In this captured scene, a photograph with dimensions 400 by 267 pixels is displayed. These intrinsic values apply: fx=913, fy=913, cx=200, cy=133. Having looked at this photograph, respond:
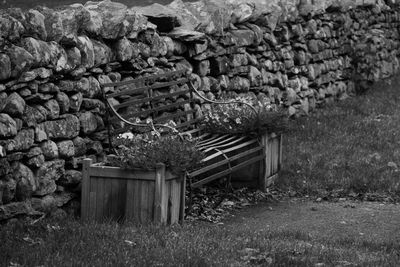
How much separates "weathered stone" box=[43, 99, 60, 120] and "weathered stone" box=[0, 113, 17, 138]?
0.53 meters

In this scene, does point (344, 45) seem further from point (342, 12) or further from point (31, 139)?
point (31, 139)

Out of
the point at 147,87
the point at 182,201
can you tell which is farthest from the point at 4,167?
the point at 147,87

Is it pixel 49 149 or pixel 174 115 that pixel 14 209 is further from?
pixel 174 115

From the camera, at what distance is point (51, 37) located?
696 cm

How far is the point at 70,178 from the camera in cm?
718

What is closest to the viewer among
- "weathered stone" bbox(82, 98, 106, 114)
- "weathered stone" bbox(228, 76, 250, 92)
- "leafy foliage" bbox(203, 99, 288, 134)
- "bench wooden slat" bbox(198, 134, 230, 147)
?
"weathered stone" bbox(82, 98, 106, 114)

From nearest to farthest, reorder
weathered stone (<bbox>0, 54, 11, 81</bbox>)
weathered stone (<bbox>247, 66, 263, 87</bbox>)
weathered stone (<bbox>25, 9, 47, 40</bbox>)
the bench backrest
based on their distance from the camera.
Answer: weathered stone (<bbox>0, 54, 11, 81</bbox>) → weathered stone (<bbox>25, 9, 47, 40</bbox>) → the bench backrest → weathered stone (<bbox>247, 66, 263, 87</bbox>)

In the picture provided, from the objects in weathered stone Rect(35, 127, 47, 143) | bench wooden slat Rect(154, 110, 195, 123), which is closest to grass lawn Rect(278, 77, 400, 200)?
bench wooden slat Rect(154, 110, 195, 123)

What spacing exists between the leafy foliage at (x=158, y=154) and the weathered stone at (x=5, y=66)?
3.85 ft

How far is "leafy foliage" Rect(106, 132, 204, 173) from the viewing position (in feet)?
22.6

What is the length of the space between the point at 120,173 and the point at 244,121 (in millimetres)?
2391

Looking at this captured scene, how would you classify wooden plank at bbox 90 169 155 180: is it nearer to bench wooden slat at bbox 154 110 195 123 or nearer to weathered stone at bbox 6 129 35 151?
weathered stone at bbox 6 129 35 151

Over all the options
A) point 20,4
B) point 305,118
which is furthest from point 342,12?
point 20,4

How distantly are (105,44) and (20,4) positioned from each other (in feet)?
22.6
